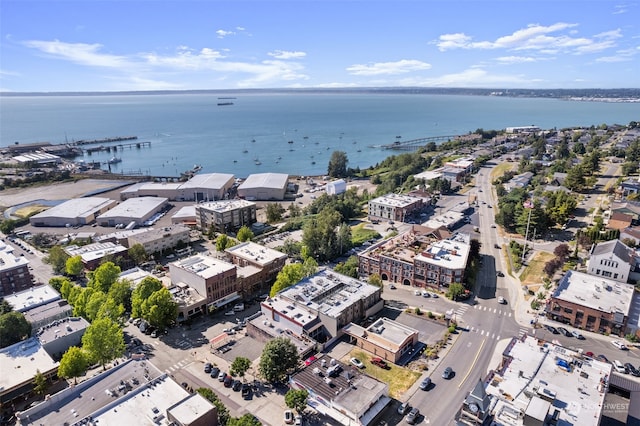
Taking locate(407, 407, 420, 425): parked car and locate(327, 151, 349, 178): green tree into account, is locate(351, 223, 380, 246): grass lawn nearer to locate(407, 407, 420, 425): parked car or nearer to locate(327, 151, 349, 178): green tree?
locate(407, 407, 420, 425): parked car

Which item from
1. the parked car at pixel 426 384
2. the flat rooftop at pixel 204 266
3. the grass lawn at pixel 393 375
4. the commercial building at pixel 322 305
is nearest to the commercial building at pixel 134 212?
the flat rooftop at pixel 204 266

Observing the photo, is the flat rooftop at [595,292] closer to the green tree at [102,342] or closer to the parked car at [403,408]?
the parked car at [403,408]

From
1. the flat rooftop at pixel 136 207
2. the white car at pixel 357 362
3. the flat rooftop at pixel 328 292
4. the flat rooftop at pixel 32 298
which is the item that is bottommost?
the white car at pixel 357 362

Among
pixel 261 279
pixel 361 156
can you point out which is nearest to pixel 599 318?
pixel 261 279

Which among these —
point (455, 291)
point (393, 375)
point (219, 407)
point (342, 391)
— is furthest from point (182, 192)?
point (342, 391)

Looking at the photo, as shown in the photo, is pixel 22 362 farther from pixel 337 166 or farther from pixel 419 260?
pixel 337 166

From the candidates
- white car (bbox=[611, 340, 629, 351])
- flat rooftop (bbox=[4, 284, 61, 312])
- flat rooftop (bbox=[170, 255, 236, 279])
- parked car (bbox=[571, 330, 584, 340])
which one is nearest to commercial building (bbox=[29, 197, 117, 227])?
flat rooftop (bbox=[4, 284, 61, 312])
